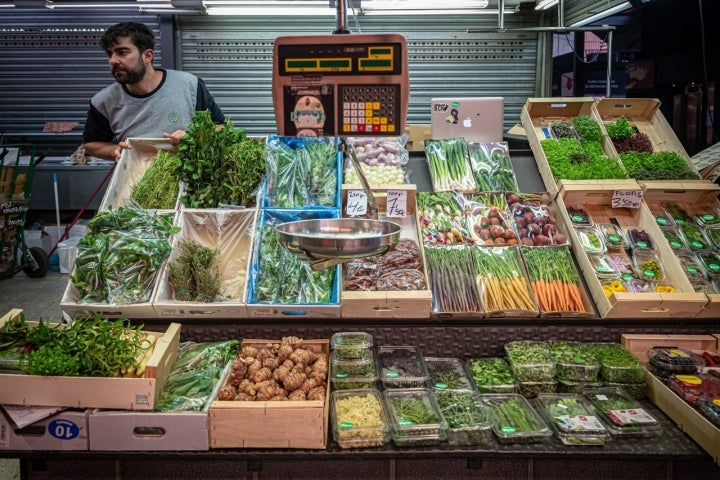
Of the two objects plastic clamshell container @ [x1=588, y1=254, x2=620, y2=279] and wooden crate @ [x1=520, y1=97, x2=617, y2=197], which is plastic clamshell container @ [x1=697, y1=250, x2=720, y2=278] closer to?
plastic clamshell container @ [x1=588, y1=254, x2=620, y2=279]

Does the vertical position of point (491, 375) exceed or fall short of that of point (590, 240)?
it falls short

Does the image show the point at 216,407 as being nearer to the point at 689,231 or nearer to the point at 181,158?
the point at 181,158

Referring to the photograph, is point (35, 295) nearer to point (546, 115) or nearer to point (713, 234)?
point (546, 115)

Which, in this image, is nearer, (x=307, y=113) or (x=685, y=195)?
(x=307, y=113)

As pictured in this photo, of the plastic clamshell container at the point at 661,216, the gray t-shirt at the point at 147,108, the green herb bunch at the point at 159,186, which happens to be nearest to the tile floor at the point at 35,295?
the gray t-shirt at the point at 147,108

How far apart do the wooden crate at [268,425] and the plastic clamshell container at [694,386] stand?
1643mm

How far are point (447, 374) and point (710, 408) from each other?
1.15m

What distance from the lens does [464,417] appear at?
2.56 metres

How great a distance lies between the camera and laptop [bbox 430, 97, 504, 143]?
4.43 metres

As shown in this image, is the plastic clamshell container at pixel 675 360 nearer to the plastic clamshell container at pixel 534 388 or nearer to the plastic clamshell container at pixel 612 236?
the plastic clamshell container at pixel 534 388

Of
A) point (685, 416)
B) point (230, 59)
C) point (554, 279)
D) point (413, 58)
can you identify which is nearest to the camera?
point (685, 416)

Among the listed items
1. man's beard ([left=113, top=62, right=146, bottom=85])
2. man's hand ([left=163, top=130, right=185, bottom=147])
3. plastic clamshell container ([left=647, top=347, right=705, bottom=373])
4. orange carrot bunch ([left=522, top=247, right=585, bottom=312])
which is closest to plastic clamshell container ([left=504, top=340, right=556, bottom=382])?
orange carrot bunch ([left=522, top=247, right=585, bottom=312])

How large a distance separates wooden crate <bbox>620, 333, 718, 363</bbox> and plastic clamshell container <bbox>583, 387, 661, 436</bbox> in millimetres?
318

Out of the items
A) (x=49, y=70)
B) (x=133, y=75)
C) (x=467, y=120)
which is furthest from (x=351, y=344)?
(x=49, y=70)
